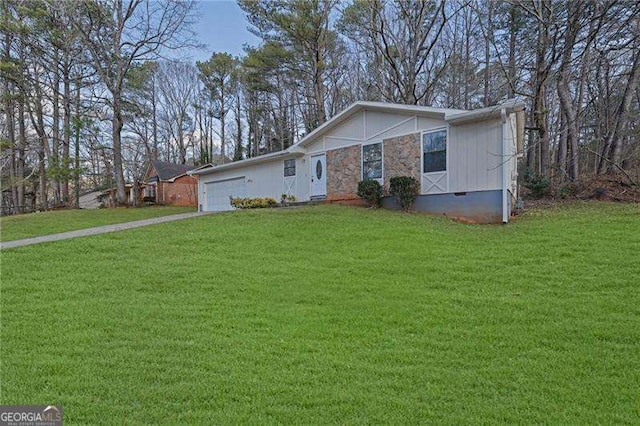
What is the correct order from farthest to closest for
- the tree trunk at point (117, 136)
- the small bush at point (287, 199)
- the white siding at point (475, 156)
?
the tree trunk at point (117, 136) < the small bush at point (287, 199) < the white siding at point (475, 156)

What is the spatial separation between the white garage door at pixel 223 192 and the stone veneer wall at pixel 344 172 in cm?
521

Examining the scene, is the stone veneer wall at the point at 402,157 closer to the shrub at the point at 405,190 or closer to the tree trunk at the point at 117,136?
the shrub at the point at 405,190

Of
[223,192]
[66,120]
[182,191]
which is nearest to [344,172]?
[223,192]

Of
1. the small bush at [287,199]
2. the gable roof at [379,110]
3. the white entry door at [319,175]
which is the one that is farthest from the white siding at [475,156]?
the small bush at [287,199]

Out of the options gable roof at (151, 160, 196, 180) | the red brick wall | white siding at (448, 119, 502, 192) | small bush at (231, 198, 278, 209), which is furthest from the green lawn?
gable roof at (151, 160, 196, 180)

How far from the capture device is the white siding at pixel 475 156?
10.6m

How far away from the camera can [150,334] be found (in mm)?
3807

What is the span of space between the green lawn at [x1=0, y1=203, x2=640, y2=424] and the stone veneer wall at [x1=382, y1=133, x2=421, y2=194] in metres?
4.96

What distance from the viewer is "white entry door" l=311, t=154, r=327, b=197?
14.6 meters

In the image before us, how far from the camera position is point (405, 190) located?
1187cm

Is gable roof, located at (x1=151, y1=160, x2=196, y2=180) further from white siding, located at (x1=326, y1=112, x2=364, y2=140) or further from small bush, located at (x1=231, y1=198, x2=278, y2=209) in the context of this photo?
white siding, located at (x1=326, y1=112, x2=364, y2=140)

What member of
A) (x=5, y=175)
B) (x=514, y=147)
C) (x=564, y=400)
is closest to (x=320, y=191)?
(x=514, y=147)

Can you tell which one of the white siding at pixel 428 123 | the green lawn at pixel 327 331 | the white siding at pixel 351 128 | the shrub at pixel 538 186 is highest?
the white siding at pixel 351 128

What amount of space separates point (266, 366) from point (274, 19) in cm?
1937
